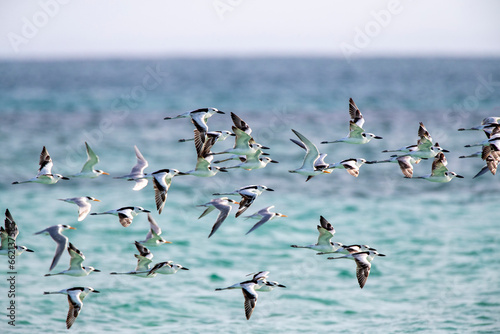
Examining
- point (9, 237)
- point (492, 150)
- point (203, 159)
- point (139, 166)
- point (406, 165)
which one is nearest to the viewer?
point (9, 237)

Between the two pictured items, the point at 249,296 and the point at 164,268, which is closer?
the point at 249,296

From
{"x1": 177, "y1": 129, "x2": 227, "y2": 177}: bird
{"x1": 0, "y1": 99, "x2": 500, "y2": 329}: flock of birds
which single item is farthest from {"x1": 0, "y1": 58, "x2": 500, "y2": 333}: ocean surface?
{"x1": 177, "y1": 129, "x2": 227, "y2": 177}: bird

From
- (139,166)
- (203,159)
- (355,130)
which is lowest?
(139,166)

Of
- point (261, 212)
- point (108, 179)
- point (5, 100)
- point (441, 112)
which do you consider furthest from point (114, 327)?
point (5, 100)

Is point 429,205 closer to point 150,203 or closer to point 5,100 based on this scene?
point 150,203

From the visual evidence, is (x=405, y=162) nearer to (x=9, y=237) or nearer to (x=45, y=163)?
(x=45, y=163)

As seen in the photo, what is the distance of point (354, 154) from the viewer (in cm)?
4859

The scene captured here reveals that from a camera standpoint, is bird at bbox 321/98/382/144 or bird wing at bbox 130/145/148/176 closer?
bird at bbox 321/98/382/144

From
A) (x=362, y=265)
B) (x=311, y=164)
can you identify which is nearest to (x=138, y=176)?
(x=311, y=164)

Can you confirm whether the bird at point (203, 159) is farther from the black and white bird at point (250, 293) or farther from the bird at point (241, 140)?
the black and white bird at point (250, 293)

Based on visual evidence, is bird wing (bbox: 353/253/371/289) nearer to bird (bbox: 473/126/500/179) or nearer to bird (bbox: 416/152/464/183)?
bird (bbox: 416/152/464/183)

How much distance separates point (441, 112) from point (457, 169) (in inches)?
1121

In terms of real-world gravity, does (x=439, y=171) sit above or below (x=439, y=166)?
below

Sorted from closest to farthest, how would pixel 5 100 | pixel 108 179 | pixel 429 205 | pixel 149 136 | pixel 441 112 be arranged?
pixel 429 205, pixel 108 179, pixel 149 136, pixel 441 112, pixel 5 100
